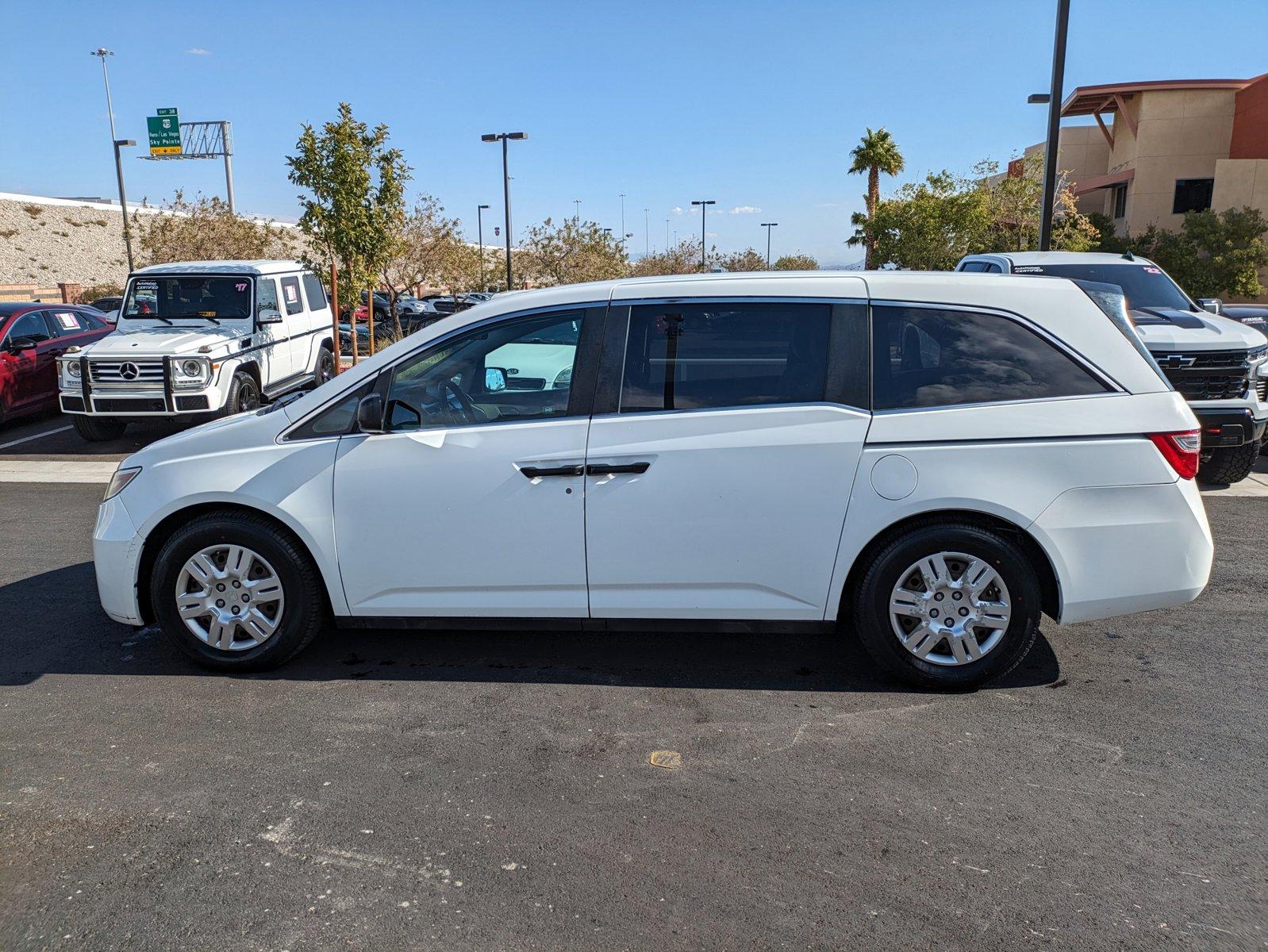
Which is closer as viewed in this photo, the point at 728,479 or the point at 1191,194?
the point at 728,479

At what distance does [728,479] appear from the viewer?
4316 millimetres

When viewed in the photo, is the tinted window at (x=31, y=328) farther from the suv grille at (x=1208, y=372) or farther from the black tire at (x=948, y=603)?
the suv grille at (x=1208, y=372)

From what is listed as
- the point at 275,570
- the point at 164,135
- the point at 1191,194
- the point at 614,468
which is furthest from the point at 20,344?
the point at 1191,194

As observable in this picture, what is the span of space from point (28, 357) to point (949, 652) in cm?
1347

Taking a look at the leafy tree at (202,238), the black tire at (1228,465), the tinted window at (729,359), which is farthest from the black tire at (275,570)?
the leafy tree at (202,238)

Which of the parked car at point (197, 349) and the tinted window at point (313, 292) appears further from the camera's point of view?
the tinted window at point (313, 292)

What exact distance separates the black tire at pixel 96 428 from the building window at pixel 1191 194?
41.0 m

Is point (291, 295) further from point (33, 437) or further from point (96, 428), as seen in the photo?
point (33, 437)

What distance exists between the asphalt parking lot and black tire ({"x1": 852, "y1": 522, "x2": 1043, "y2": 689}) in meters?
0.16

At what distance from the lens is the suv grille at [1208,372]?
335 inches

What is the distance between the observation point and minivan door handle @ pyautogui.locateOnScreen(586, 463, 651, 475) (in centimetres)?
435

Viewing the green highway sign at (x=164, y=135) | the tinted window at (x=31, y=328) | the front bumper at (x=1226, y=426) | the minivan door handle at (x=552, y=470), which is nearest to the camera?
the minivan door handle at (x=552, y=470)

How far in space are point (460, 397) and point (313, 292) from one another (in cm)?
1100

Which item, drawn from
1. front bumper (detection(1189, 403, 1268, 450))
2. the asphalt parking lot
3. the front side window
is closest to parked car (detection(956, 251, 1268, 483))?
front bumper (detection(1189, 403, 1268, 450))
